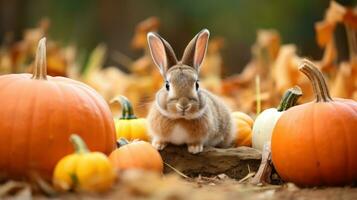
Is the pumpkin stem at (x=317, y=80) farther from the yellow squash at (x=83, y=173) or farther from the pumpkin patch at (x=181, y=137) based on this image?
the yellow squash at (x=83, y=173)

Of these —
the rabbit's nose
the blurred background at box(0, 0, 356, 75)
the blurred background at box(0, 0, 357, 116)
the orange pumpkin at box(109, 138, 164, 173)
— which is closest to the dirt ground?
the orange pumpkin at box(109, 138, 164, 173)

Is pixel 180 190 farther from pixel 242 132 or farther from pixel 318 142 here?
pixel 242 132

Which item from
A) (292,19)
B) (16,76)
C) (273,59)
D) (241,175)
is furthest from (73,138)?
(292,19)

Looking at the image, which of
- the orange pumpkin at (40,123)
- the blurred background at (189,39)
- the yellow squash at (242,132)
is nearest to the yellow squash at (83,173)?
the orange pumpkin at (40,123)

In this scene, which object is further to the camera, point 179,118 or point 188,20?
point 188,20

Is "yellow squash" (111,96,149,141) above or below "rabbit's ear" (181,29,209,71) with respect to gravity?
below

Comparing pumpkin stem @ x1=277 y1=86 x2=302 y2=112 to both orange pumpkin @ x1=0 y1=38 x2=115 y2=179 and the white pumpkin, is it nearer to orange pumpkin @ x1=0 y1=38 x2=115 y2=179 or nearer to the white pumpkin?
the white pumpkin

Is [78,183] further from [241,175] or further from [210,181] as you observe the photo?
[241,175]
